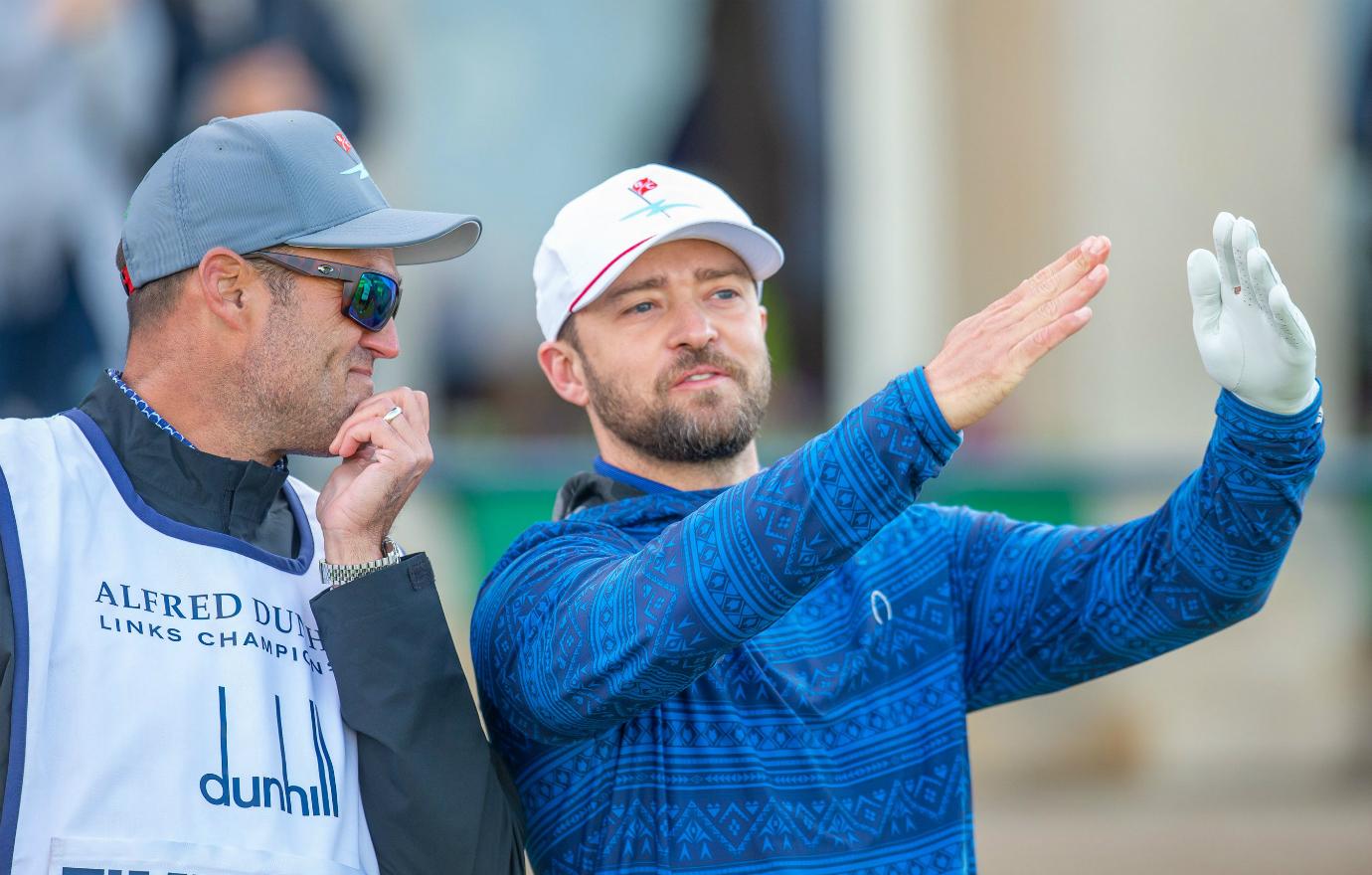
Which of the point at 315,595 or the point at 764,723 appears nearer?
the point at 315,595

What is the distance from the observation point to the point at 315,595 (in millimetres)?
2570

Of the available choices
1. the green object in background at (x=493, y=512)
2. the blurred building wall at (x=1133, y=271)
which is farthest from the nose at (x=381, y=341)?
the blurred building wall at (x=1133, y=271)

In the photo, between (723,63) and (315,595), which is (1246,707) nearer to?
(723,63)

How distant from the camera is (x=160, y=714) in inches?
91.4

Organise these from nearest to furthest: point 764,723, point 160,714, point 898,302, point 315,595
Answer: point 160,714 < point 315,595 < point 764,723 < point 898,302

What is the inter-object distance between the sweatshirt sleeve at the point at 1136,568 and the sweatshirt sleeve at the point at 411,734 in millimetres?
967

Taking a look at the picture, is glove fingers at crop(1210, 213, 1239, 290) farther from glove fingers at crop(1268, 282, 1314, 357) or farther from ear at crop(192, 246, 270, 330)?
ear at crop(192, 246, 270, 330)

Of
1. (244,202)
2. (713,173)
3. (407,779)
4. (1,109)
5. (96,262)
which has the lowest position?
(407,779)

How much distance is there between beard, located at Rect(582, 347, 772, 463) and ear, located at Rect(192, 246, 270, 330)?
0.66m

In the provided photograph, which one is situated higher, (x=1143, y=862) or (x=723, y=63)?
(x=723, y=63)

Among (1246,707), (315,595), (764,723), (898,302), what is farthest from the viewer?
(898,302)

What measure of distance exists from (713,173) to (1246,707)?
133 inches

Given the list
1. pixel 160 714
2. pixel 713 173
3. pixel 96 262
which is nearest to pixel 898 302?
pixel 713 173

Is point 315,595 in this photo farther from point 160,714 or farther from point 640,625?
point 640,625
